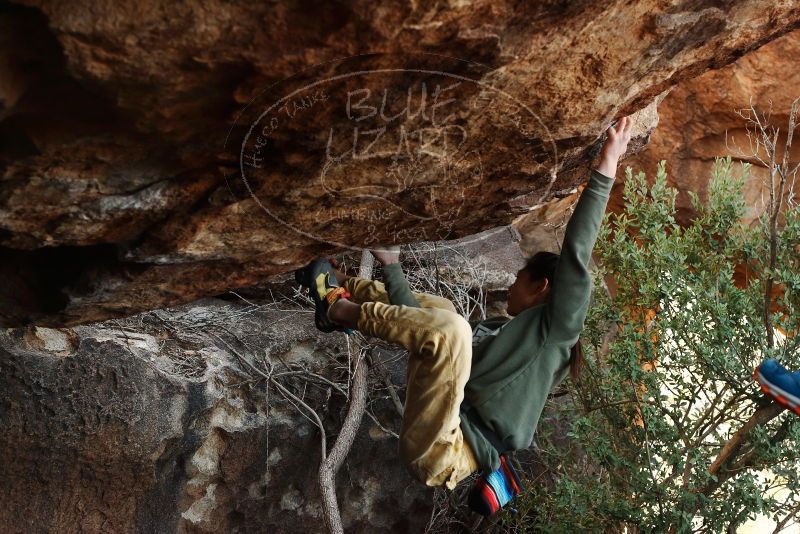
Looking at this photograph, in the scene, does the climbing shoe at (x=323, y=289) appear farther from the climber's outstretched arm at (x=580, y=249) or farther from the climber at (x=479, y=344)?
the climber's outstretched arm at (x=580, y=249)

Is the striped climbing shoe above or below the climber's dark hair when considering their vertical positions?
below

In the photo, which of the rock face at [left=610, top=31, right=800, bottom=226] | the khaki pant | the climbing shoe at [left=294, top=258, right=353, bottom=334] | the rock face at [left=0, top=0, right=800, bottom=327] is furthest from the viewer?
the rock face at [left=610, top=31, right=800, bottom=226]

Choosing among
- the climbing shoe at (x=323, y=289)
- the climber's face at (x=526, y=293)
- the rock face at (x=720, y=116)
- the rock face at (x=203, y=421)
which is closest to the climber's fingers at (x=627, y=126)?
the climber's face at (x=526, y=293)

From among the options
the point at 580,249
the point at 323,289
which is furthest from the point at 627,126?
the point at 323,289

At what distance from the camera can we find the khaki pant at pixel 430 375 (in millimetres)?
3660

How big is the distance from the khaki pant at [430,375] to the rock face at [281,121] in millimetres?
461

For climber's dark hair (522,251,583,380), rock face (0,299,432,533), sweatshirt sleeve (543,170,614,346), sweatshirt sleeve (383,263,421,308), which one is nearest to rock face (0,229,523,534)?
rock face (0,299,432,533)

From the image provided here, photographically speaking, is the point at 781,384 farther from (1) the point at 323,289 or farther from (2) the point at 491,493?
(1) the point at 323,289

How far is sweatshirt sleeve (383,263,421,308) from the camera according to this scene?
397cm

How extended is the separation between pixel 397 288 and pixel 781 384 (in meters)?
2.56

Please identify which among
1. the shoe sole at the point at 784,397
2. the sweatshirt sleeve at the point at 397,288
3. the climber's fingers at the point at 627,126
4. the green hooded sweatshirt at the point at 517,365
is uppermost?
the climber's fingers at the point at 627,126

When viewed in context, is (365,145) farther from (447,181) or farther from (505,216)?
(505,216)

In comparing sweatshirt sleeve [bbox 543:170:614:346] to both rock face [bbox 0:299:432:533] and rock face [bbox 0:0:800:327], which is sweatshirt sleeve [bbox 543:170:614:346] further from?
rock face [bbox 0:299:432:533]

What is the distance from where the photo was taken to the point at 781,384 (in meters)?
4.89
